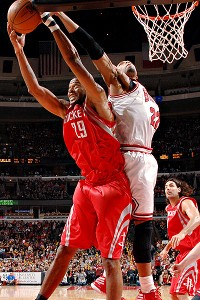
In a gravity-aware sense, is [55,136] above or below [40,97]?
above

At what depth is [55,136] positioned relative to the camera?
102 ft

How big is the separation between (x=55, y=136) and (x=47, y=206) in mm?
5187

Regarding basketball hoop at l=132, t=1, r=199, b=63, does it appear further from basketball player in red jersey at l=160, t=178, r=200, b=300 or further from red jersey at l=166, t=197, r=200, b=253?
red jersey at l=166, t=197, r=200, b=253

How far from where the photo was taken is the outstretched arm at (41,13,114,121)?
3627mm

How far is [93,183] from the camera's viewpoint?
3895 mm

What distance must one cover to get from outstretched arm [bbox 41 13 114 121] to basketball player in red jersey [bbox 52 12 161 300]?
123mm

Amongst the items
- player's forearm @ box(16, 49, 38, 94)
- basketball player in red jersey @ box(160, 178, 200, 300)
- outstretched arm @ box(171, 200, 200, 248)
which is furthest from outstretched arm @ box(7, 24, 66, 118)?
basketball player in red jersey @ box(160, 178, 200, 300)

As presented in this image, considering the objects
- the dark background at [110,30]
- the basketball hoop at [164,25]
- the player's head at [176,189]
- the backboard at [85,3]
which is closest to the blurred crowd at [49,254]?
the basketball hoop at [164,25]

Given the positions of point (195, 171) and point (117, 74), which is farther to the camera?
point (195, 171)

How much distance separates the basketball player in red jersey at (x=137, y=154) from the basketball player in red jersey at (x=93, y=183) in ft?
0.38

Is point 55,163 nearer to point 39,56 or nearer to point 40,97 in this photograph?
point 39,56

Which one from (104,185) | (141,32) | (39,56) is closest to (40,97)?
(104,185)

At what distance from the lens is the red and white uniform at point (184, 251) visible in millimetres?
4742

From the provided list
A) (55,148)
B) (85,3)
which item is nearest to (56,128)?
(55,148)
